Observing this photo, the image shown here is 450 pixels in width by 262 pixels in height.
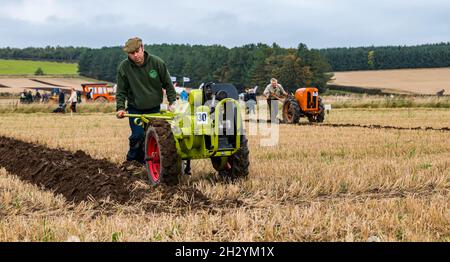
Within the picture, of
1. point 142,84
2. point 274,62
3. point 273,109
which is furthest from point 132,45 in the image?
point 274,62

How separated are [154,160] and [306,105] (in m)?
13.2

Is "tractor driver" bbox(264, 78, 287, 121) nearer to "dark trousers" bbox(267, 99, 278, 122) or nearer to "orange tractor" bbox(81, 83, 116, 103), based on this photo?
"dark trousers" bbox(267, 99, 278, 122)

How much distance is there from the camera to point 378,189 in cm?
763

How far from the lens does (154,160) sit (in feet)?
26.9

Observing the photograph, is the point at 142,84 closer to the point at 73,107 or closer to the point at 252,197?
the point at 252,197

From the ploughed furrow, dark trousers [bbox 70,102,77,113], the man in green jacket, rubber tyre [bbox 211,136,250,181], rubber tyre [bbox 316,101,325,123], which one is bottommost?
dark trousers [bbox 70,102,77,113]

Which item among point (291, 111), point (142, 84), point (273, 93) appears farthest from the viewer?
point (273, 93)

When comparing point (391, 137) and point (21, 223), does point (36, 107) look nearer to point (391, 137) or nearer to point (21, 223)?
point (391, 137)

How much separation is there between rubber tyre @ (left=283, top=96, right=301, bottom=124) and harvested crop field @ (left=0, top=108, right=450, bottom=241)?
723 cm

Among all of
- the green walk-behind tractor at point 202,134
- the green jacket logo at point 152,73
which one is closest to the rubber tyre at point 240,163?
the green walk-behind tractor at point 202,134

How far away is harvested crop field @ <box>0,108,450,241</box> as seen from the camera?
16.4 feet

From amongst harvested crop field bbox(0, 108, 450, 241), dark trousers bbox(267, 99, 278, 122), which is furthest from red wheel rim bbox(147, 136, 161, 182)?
dark trousers bbox(267, 99, 278, 122)

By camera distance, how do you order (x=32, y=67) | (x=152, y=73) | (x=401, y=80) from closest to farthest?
(x=152, y=73) < (x=401, y=80) < (x=32, y=67)
